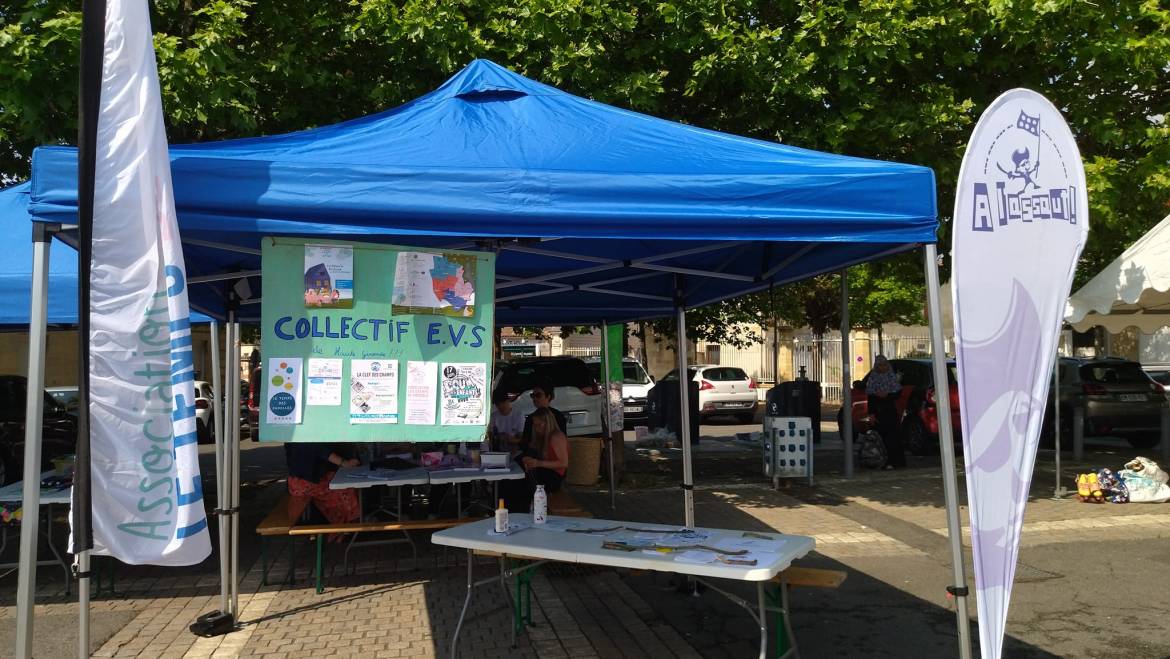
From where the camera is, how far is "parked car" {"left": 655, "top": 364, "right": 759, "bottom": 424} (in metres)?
23.1

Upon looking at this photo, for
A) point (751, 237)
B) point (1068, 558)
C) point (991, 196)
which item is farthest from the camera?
point (1068, 558)

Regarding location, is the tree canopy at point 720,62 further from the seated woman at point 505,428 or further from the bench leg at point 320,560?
the bench leg at point 320,560

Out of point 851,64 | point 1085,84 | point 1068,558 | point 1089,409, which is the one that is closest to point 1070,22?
point 1085,84

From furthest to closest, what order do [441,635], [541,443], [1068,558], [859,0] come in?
[859,0] → [541,443] → [1068,558] → [441,635]

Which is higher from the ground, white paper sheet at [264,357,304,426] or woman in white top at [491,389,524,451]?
white paper sheet at [264,357,304,426]

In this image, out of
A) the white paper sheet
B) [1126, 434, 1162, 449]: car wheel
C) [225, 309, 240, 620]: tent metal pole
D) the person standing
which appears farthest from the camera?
[1126, 434, 1162, 449]: car wheel

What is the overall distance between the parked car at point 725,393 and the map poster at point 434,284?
18853 mm

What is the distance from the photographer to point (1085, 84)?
992 cm

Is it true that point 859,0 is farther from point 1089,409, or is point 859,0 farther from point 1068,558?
point 1089,409

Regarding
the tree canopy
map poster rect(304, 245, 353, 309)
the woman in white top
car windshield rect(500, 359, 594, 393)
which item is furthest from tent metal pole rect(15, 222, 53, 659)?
car windshield rect(500, 359, 594, 393)

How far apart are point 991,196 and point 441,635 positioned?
4113mm

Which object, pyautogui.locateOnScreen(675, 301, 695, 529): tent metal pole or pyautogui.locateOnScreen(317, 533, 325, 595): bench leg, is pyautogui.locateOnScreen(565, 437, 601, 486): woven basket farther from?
pyautogui.locateOnScreen(317, 533, 325, 595): bench leg

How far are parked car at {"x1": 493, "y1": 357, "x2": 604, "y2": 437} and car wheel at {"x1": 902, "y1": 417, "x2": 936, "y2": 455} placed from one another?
519 cm

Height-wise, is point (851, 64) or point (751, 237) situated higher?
point (851, 64)
